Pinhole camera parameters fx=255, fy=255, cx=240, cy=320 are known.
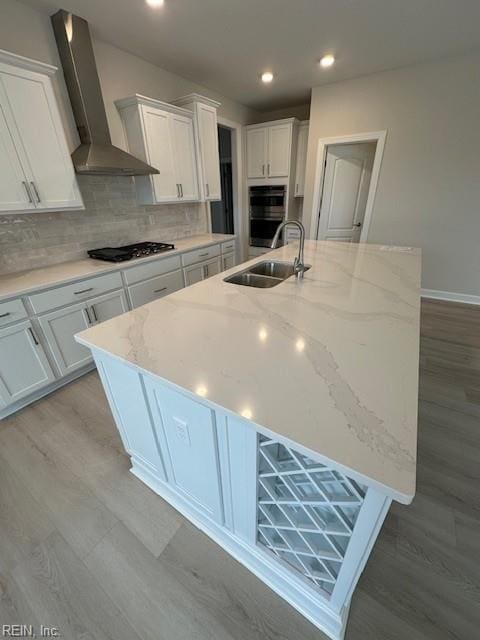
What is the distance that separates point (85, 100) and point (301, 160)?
10.4 feet

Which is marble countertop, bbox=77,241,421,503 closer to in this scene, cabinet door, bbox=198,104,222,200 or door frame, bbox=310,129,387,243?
cabinet door, bbox=198,104,222,200

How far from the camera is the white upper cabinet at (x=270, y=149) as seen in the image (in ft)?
13.1

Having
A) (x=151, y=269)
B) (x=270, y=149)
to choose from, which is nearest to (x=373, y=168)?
(x=270, y=149)

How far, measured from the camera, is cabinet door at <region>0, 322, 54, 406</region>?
1708 mm

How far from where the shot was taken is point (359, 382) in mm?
797

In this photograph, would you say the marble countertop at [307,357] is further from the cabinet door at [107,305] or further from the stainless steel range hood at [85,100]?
the stainless steel range hood at [85,100]

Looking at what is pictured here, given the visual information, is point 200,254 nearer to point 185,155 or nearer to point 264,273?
point 185,155

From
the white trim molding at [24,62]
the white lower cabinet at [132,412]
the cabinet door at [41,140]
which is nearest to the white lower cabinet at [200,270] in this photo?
the cabinet door at [41,140]

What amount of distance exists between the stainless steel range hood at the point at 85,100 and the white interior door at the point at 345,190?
2926 millimetres

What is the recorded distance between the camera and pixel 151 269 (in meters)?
2.53

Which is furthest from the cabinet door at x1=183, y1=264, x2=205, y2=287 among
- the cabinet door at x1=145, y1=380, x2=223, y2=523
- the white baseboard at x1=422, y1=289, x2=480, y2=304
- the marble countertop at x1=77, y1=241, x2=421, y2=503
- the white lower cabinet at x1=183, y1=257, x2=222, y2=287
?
the white baseboard at x1=422, y1=289, x2=480, y2=304

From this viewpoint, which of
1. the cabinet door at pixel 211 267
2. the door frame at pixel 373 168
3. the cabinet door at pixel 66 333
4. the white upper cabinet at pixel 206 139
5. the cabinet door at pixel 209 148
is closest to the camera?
the cabinet door at pixel 66 333

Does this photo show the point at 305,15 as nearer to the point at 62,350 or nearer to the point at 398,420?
the point at 398,420

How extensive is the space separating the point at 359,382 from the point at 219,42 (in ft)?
10.6
